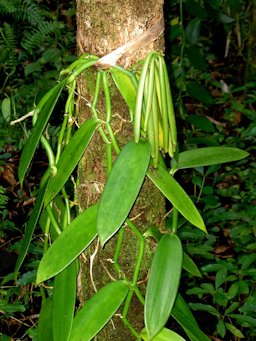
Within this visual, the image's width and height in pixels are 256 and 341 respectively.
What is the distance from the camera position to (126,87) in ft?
2.68

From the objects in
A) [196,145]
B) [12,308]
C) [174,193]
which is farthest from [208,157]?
[196,145]

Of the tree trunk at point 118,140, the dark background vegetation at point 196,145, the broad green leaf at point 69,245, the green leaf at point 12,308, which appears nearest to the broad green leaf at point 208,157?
the tree trunk at point 118,140

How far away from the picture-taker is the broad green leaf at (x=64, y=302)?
861mm

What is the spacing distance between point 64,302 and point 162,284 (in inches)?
6.5

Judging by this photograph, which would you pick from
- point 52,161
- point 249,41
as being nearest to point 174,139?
point 52,161

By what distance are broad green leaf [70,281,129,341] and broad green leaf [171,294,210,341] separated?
112 millimetres

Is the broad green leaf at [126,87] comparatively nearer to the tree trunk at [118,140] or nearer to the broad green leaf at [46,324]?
the tree trunk at [118,140]

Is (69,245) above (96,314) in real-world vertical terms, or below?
above

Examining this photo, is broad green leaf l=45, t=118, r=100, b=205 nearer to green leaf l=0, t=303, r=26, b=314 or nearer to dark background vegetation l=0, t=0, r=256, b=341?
dark background vegetation l=0, t=0, r=256, b=341

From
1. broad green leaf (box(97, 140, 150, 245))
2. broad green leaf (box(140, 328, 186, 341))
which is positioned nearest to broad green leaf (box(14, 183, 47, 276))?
broad green leaf (box(97, 140, 150, 245))

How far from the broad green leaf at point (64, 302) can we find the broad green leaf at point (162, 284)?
0.13 m

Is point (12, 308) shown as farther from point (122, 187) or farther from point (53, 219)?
point (122, 187)

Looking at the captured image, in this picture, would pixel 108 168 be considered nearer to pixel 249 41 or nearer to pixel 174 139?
pixel 174 139

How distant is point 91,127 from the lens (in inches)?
33.0
